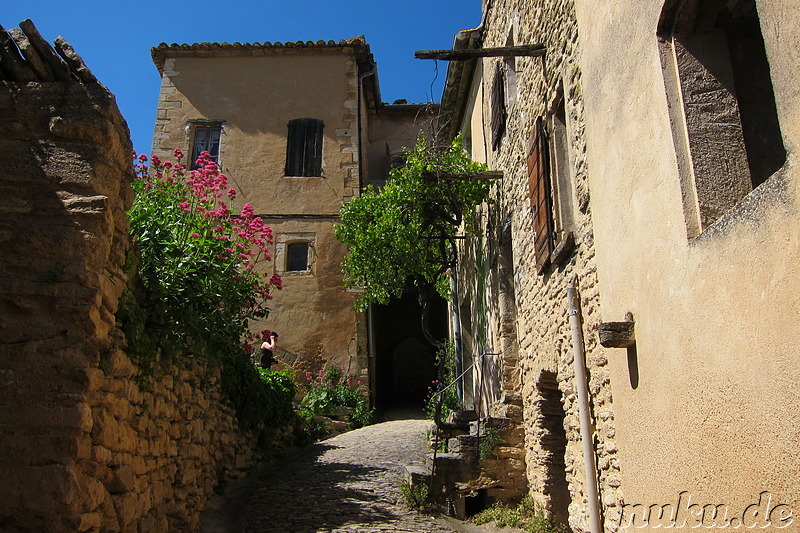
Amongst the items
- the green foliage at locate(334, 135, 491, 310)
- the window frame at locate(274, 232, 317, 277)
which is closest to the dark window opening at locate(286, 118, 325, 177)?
the window frame at locate(274, 232, 317, 277)

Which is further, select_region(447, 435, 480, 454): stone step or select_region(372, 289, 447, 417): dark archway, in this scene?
select_region(372, 289, 447, 417): dark archway

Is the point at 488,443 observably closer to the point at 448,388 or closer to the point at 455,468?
the point at 455,468

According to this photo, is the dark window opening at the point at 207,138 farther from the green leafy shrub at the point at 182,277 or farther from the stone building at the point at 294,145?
the green leafy shrub at the point at 182,277

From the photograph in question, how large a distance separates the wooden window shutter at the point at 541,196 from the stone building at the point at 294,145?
783cm

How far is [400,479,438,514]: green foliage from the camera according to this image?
7.02 meters

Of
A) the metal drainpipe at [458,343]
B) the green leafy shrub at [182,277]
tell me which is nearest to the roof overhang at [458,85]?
the metal drainpipe at [458,343]

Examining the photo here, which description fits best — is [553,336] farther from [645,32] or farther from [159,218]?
[159,218]

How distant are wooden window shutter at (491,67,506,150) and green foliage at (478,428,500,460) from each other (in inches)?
→ 151

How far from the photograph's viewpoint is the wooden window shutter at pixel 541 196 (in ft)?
19.4

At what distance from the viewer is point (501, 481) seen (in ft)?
23.8

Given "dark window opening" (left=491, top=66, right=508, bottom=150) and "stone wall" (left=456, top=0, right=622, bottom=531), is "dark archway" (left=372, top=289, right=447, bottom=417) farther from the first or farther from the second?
"stone wall" (left=456, top=0, right=622, bottom=531)

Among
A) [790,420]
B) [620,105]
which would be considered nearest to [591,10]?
[620,105]

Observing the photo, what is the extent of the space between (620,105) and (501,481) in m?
4.56

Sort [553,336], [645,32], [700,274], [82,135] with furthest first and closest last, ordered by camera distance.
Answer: [553,336] → [82,135] → [645,32] → [700,274]
